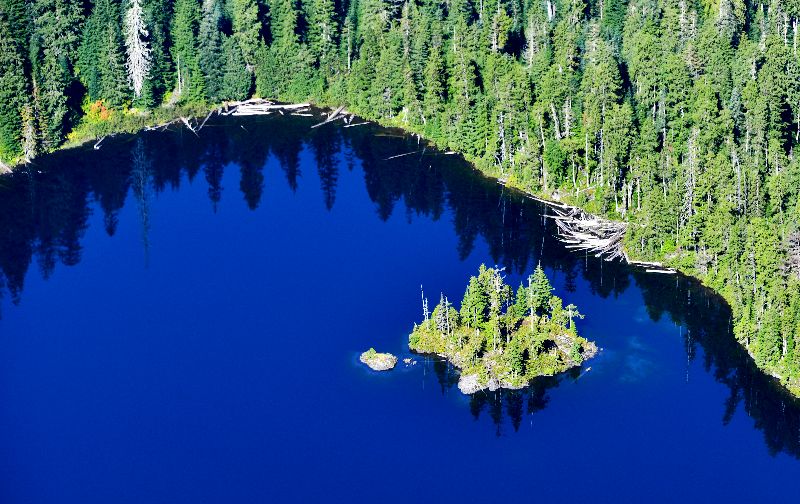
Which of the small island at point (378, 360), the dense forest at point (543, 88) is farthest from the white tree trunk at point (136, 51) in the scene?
the small island at point (378, 360)

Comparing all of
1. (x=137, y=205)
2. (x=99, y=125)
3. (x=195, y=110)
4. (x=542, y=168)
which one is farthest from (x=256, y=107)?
(x=542, y=168)

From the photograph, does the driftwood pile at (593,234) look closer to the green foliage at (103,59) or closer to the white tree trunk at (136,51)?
the white tree trunk at (136,51)

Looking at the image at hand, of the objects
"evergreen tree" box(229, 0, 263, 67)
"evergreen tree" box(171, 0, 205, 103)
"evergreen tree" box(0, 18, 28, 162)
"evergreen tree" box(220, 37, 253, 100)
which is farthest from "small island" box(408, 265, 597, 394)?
"evergreen tree" box(229, 0, 263, 67)

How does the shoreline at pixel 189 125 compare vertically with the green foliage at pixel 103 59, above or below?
below

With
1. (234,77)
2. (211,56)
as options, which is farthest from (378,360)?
(211,56)

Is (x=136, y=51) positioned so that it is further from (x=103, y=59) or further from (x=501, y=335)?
(x=501, y=335)

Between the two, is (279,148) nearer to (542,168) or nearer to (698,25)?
(542,168)
